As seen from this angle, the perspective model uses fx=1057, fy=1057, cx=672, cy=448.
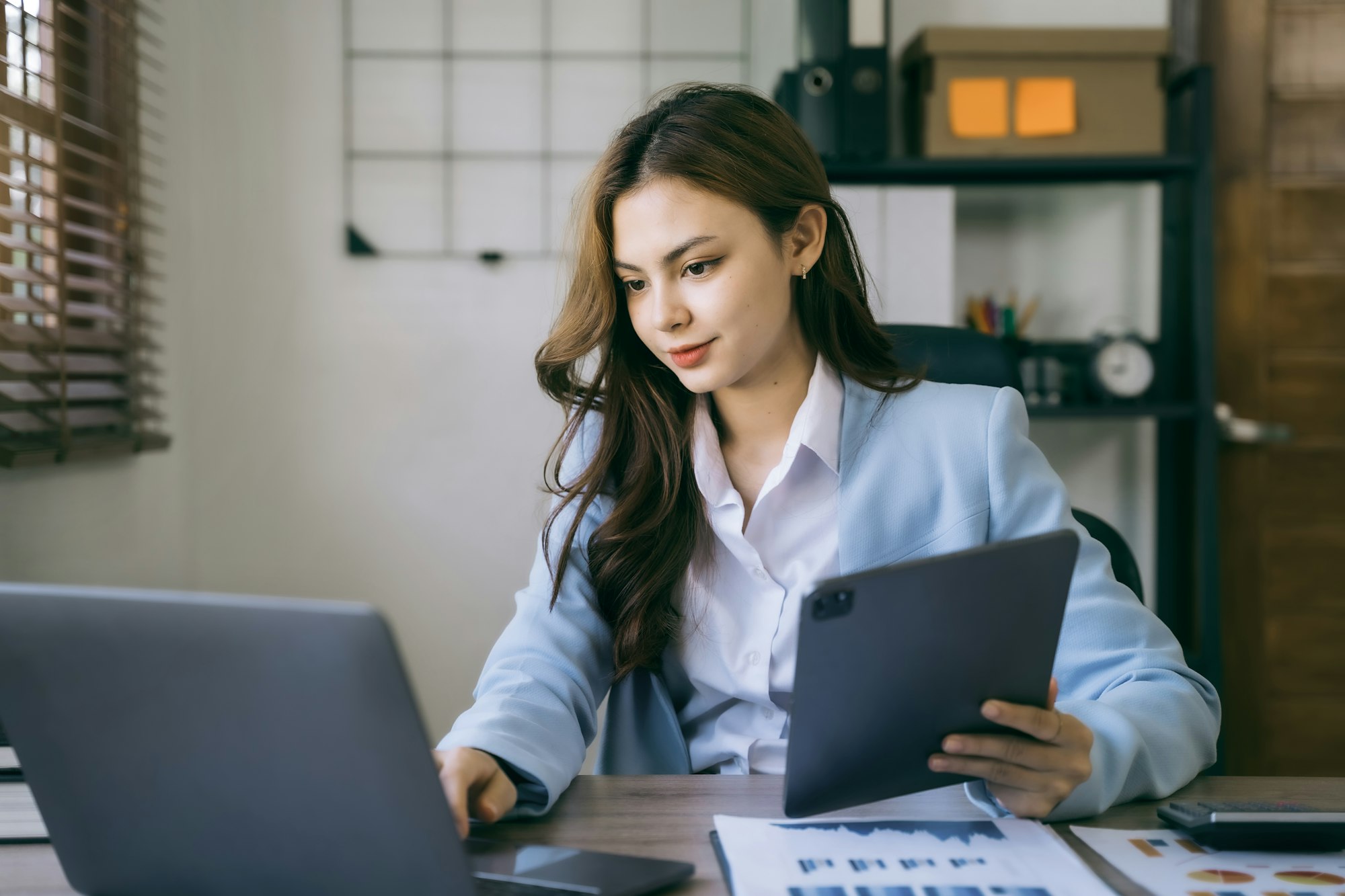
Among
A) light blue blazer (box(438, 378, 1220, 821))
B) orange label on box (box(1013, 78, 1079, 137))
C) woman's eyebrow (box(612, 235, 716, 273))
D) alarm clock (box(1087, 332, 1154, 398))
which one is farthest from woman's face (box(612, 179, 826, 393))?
alarm clock (box(1087, 332, 1154, 398))

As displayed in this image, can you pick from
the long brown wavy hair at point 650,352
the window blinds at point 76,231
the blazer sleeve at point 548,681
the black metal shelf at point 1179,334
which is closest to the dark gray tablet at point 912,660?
the blazer sleeve at point 548,681

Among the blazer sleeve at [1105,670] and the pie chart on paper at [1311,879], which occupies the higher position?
the blazer sleeve at [1105,670]

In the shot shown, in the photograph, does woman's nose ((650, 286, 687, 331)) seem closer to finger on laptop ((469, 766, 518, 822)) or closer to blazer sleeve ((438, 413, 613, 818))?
blazer sleeve ((438, 413, 613, 818))

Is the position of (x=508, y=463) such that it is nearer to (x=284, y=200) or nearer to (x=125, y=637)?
(x=284, y=200)

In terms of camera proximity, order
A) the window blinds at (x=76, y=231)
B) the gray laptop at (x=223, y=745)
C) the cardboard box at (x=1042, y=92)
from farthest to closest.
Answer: the cardboard box at (x=1042, y=92)
the window blinds at (x=76, y=231)
the gray laptop at (x=223, y=745)

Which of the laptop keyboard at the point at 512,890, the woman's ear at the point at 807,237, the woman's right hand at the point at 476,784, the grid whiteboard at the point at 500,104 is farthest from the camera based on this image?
the grid whiteboard at the point at 500,104

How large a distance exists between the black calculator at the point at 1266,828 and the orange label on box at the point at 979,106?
5.26 feet

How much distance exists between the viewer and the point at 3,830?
27.8 inches

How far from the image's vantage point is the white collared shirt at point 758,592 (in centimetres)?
107

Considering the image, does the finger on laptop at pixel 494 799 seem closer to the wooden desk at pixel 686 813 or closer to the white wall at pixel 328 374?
the wooden desk at pixel 686 813

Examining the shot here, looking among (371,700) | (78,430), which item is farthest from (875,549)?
(78,430)

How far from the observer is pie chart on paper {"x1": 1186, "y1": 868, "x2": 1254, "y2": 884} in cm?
63

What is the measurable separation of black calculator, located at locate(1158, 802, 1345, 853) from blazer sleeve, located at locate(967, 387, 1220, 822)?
8cm

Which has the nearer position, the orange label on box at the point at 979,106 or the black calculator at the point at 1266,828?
the black calculator at the point at 1266,828
